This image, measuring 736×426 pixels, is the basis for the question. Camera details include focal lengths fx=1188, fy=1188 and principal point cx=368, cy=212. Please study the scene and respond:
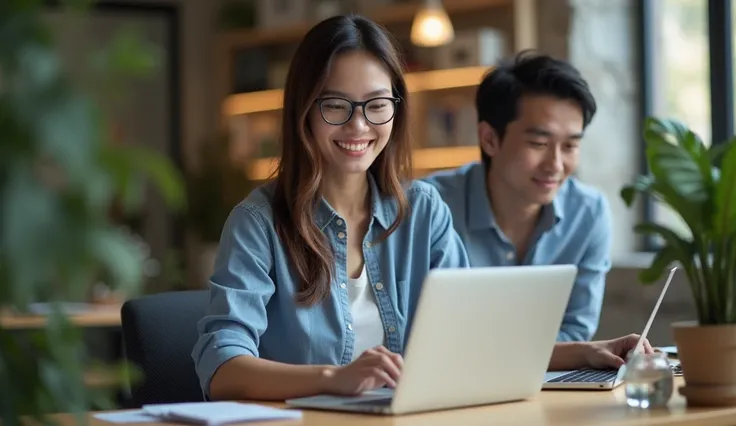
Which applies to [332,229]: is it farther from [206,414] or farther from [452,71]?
[452,71]

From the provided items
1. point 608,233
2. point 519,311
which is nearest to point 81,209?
point 519,311

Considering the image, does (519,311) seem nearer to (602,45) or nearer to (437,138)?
(602,45)

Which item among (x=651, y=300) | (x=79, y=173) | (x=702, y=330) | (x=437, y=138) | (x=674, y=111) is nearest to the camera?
(x=79, y=173)

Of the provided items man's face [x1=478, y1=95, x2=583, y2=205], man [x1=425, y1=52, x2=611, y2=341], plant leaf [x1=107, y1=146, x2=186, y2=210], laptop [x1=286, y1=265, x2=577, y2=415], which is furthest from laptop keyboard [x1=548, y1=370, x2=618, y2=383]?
plant leaf [x1=107, y1=146, x2=186, y2=210]

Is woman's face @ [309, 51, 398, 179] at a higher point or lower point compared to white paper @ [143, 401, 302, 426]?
higher

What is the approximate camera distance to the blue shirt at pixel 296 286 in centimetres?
198

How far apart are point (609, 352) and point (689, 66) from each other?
2893mm

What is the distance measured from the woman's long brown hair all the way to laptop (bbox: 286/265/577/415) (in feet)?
1.29

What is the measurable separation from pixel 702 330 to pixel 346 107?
79 centimetres

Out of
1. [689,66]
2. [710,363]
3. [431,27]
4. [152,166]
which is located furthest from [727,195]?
[431,27]

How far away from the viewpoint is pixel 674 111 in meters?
4.86

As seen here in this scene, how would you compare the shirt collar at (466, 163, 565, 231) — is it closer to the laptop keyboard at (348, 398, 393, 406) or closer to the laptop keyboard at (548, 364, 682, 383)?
the laptop keyboard at (548, 364, 682, 383)

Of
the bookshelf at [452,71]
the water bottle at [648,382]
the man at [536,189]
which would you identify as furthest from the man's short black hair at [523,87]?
the bookshelf at [452,71]

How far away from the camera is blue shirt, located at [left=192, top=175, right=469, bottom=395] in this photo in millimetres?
1978
